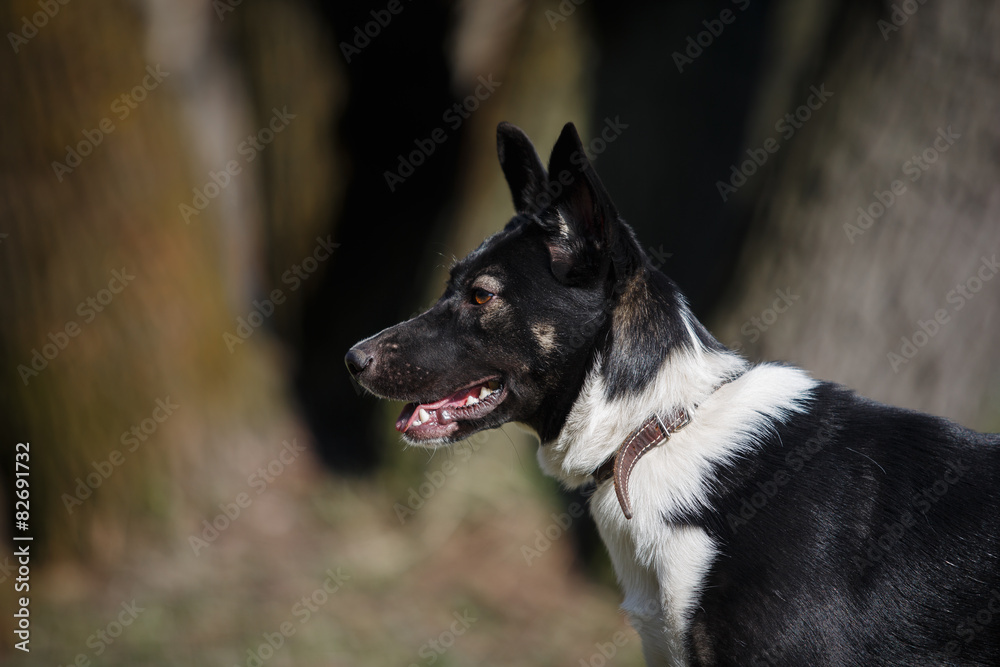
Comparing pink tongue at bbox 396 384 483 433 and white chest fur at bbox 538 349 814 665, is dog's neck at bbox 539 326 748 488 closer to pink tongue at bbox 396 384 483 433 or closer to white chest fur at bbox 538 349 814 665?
white chest fur at bbox 538 349 814 665

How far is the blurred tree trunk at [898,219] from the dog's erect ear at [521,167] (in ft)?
6.06

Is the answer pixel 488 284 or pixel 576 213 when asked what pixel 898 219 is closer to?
pixel 576 213

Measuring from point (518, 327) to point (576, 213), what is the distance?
426 mm

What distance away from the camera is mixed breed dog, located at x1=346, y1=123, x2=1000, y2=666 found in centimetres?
209

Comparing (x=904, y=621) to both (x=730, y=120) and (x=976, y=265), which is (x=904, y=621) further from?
(x=730, y=120)

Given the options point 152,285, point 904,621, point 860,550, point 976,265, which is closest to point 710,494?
point 860,550

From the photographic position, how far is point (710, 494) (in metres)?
2.26

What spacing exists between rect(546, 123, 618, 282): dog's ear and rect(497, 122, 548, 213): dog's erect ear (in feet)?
0.98

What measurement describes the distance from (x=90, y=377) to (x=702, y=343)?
3.79 meters

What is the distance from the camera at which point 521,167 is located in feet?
9.45

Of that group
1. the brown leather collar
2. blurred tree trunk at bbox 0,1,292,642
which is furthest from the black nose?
blurred tree trunk at bbox 0,1,292,642

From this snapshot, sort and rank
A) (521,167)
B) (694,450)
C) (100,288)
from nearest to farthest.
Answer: (694,450)
(521,167)
(100,288)

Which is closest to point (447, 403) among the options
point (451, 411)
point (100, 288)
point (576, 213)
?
point (451, 411)

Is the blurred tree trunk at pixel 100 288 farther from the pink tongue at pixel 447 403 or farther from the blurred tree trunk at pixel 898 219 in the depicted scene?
the blurred tree trunk at pixel 898 219
